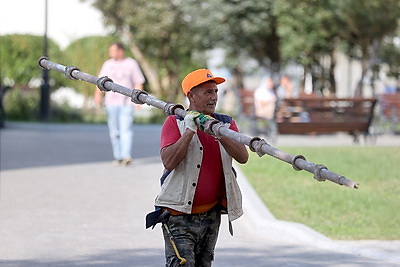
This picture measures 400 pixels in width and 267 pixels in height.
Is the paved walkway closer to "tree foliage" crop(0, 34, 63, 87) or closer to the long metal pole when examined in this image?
the long metal pole

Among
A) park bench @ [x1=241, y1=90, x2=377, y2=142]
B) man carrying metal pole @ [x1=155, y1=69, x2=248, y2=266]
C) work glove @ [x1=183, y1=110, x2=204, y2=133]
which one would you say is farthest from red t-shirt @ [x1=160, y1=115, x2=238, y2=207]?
park bench @ [x1=241, y1=90, x2=377, y2=142]

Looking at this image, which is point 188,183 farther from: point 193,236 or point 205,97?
point 205,97

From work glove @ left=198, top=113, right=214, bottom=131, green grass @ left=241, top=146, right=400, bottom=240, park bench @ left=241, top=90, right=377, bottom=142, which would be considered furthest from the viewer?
park bench @ left=241, top=90, right=377, bottom=142

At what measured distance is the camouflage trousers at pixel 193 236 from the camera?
544 centimetres

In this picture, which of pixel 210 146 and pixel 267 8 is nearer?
pixel 210 146

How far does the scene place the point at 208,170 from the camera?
18.1 feet

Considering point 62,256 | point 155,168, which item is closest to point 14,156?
Answer: point 155,168

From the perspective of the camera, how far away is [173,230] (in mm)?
5480

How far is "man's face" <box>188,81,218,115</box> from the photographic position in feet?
17.4

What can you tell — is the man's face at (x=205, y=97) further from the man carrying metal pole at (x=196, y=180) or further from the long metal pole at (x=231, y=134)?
the long metal pole at (x=231, y=134)

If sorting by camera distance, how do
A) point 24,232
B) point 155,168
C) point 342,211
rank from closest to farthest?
A: point 24,232 < point 342,211 < point 155,168

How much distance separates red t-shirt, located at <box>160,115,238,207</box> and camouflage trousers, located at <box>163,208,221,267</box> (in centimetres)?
9

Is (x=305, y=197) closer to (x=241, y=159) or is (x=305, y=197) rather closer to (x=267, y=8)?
(x=241, y=159)

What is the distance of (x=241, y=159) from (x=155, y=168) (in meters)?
10.1
